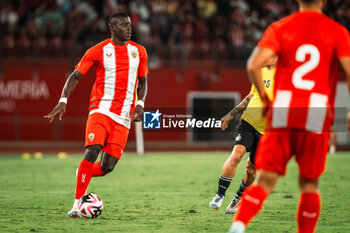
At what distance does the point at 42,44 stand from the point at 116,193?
13.7 metres

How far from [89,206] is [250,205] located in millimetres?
3002

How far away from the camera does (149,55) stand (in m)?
23.1

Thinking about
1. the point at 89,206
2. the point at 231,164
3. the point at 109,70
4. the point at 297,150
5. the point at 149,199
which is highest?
the point at 109,70

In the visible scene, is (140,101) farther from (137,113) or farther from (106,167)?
(106,167)

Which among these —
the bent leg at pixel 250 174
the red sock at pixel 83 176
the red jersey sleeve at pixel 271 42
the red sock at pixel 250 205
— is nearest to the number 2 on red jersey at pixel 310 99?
the red jersey sleeve at pixel 271 42

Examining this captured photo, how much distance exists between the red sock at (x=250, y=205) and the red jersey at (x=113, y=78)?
10.8 feet

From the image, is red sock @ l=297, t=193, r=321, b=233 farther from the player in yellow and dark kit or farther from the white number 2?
the player in yellow and dark kit

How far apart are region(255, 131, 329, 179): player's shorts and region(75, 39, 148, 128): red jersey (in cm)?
329

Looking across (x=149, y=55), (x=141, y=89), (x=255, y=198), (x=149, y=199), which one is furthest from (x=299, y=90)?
(x=149, y=55)

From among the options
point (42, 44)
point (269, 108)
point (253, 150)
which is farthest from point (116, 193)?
point (42, 44)

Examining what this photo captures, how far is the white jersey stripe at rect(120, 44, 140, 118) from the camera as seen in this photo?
7.98 meters

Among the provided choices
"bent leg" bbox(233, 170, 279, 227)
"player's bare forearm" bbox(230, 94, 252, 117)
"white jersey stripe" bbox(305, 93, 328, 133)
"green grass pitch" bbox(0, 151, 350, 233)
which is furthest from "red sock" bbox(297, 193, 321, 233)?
"player's bare forearm" bbox(230, 94, 252, 117)

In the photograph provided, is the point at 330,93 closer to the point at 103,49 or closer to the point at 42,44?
the point at 103,49

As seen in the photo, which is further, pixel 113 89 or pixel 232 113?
pixel 113 89
